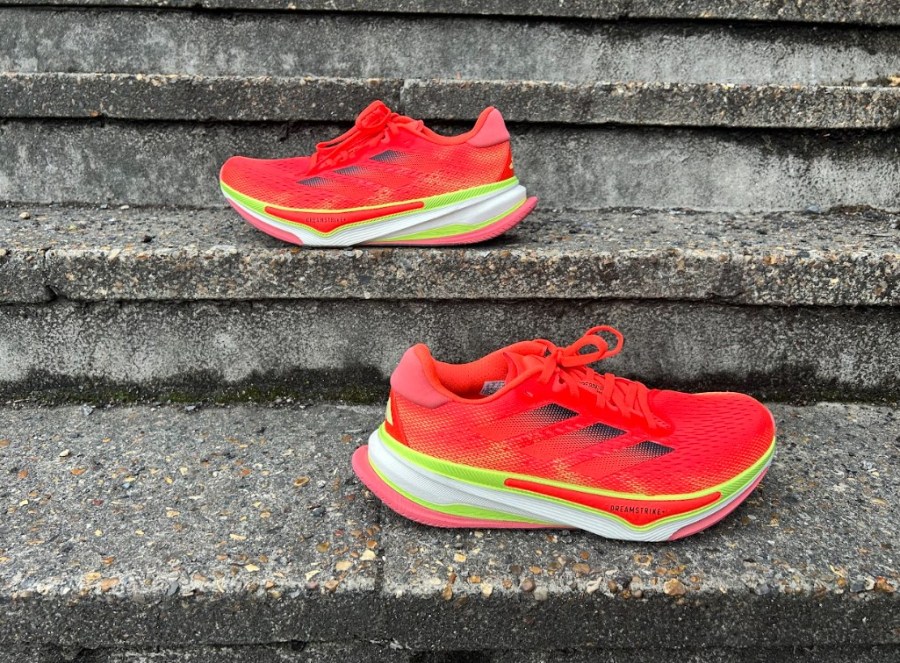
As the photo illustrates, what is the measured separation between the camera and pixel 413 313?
54.6 inches

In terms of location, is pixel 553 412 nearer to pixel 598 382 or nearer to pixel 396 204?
pixel 598 382

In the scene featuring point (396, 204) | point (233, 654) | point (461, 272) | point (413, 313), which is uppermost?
point (396, 204)

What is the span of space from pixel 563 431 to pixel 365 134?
0.80m

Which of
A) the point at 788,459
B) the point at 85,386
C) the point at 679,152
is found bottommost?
the point at 85,386

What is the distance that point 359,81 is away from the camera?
63.3 inches

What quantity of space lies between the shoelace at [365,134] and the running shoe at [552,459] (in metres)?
0.59

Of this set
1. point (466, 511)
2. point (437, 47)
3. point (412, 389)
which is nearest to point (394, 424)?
point (412, 389)

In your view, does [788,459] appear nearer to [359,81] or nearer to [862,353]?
[862,353]

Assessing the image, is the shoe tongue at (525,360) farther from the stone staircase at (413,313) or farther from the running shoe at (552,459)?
the stone staircase at (413,313)

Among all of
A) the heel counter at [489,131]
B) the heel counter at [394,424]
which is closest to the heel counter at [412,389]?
the heel counter at [394,424]

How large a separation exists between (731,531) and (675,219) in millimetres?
835

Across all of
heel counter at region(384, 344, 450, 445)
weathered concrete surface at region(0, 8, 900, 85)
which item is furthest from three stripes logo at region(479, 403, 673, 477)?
weathered concrete surface at region(0, 8, 900, 85)

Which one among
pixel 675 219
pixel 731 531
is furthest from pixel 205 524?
pixel 675 219

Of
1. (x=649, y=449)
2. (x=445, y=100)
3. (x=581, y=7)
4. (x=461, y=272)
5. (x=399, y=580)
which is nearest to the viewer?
(x=399, y=580)
